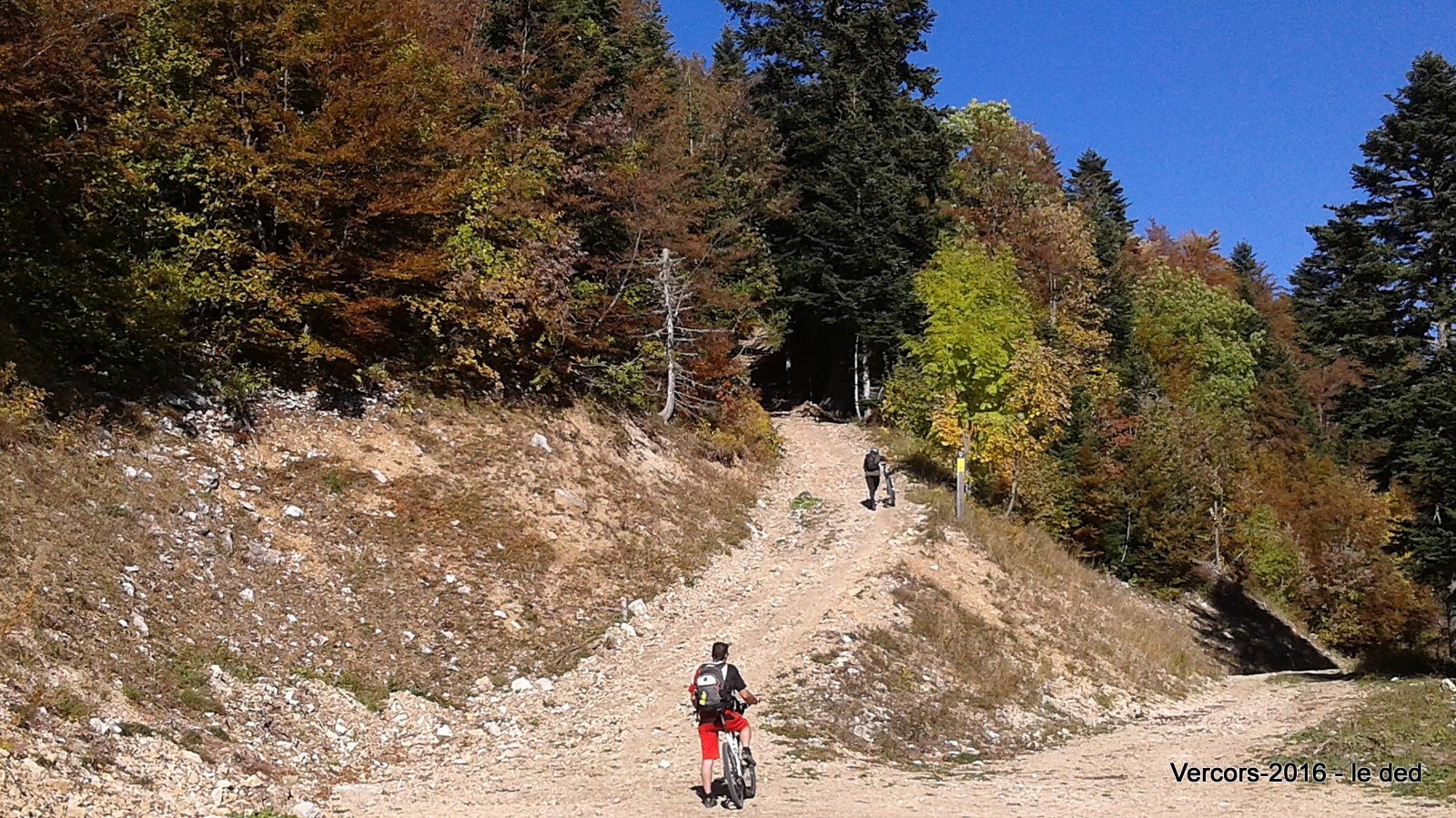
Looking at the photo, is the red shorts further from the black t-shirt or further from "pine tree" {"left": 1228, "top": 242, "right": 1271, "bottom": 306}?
"pine tree" {"left": 1228, "top": 242, "right": 1271, "bottom": 306}

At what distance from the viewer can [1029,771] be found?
1387cm

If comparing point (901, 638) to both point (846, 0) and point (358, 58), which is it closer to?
point (358, 58)

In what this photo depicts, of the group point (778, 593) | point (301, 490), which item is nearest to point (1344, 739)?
point (778, 593)

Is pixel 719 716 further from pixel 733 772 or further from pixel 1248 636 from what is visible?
pixel 1248 636

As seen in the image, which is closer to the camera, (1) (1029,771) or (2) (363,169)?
(1) (1029,771)

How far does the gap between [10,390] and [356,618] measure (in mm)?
5903

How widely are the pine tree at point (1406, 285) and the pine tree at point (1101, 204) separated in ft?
76.3

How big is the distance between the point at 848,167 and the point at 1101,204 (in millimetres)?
24440

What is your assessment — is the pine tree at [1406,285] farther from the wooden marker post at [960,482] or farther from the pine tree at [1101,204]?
the pine tree at [1101,204]

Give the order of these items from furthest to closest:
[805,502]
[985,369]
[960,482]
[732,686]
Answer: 1. [805,502]
2. [985,369]
3. [960,482]
4. [732,686]

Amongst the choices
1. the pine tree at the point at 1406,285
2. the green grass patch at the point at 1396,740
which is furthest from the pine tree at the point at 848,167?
the green grass patch at the point at 1396,740

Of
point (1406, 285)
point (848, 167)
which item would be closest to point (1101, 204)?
point (848, 167)

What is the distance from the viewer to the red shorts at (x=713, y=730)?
10.6 m

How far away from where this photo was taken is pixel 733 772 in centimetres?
1048
